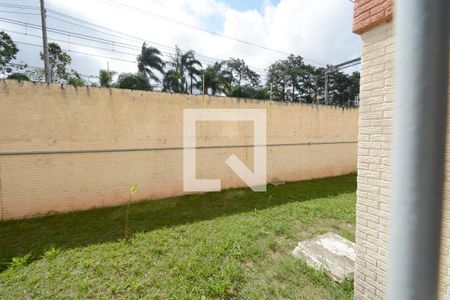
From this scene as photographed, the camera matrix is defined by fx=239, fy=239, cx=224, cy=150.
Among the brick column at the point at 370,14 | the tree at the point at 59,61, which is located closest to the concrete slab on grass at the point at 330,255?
the brick column at the point at 370,14

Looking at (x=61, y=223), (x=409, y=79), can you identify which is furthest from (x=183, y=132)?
(x=409, y=79)

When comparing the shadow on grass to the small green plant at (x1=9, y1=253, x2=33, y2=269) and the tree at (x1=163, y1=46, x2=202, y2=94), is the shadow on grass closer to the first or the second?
the small green plant at (x1=9, y1=253, x2=33, y2=269)

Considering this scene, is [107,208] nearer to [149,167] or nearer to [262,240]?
[149,167]

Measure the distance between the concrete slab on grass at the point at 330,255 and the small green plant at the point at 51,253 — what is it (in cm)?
357

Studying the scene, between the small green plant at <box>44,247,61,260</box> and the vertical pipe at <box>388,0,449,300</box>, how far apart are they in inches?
170

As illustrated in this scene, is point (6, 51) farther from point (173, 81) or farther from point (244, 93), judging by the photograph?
point (244, 93)

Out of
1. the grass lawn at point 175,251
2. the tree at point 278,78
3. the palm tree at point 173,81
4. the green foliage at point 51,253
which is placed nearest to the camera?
the grass lawn at point 175,251

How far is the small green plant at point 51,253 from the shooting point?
137 inches

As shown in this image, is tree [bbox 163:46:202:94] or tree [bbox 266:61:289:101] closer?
tree [bbox 163:46:202:94]

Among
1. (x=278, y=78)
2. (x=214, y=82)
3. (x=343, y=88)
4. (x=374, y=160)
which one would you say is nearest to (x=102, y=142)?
(x=374, y=160)

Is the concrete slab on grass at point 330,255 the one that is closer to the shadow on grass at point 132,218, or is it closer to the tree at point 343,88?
the shadow on grass at point 132,218

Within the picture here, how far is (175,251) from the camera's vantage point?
368cm

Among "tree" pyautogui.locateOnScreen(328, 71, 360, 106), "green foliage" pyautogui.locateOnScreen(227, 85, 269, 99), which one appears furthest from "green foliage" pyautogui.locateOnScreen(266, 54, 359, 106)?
"green foliage" pyautogui.locateOnScreen(227, 85, 269, 99)

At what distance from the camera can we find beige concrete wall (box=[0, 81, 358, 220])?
194 inches
